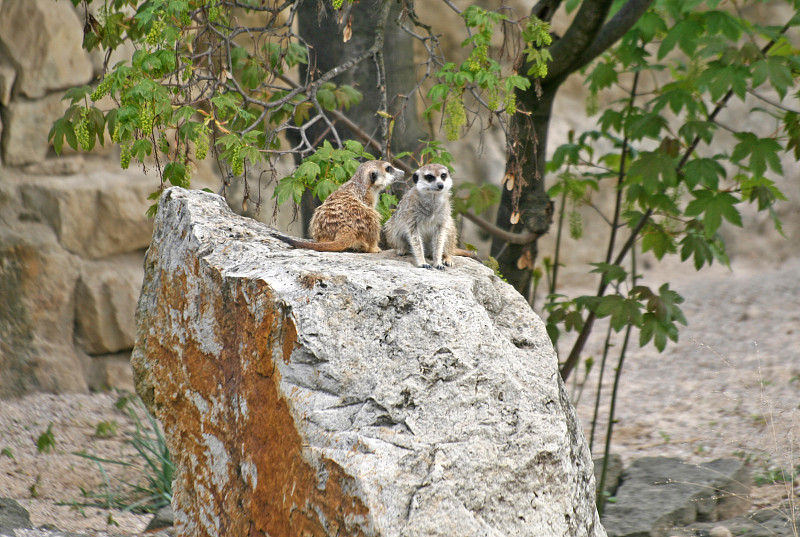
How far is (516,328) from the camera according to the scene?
2715 millimetres

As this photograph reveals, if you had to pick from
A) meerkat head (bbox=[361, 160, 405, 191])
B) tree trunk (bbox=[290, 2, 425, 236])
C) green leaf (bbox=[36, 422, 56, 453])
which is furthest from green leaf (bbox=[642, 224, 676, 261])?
green leaf (bbox=[36, 422, 56, 453])

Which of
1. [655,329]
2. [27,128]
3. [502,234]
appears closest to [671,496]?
[655,329]

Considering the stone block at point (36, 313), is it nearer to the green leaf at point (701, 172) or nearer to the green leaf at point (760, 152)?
the green leaf at point (701, 172)

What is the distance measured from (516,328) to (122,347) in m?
4.46

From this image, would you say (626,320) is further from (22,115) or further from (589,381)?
(22,115)

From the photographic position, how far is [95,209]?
6223mm

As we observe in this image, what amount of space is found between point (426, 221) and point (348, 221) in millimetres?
318

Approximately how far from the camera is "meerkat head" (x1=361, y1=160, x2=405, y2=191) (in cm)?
340

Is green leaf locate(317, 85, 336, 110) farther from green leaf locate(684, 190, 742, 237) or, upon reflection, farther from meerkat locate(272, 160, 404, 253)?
green leaf locate(684, 190, 742, 237)

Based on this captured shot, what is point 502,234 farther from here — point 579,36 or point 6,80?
point 6,80

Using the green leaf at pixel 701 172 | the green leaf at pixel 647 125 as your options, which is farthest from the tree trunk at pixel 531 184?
the green leaf at pixel 701 172

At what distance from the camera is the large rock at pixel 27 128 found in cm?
591

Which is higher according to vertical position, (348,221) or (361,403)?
(348,221)

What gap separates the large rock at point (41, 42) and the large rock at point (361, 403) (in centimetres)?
400
